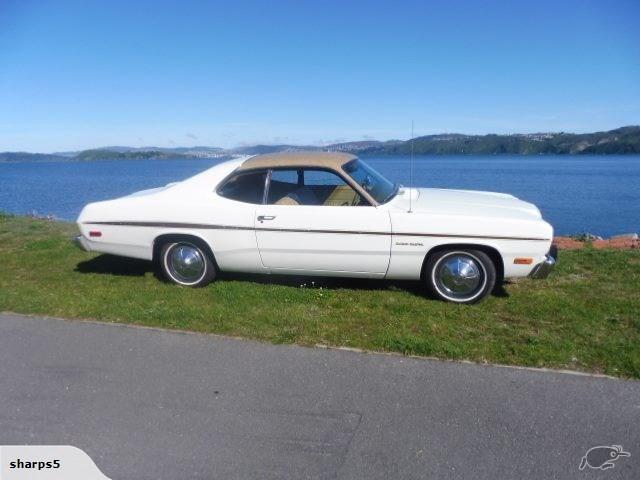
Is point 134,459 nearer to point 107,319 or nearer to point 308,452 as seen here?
point 308,452

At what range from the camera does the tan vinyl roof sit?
5469 mm

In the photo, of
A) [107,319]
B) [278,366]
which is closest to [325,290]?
[278,366]

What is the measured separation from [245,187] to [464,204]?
237 centimetres

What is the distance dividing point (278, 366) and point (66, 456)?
4.83 ft

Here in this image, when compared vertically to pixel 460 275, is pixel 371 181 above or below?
above

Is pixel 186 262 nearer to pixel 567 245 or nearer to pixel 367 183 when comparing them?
pixel 367 183

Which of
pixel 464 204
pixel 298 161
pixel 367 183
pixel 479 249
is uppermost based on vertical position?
pixel 298 161

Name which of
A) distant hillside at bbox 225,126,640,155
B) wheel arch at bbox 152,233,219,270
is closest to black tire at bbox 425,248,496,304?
wheel arch at bbox 152,233,219,270

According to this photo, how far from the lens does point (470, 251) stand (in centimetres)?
500

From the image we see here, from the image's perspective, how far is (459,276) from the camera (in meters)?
5.00

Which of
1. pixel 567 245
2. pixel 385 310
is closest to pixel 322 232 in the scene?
pixel 385 310

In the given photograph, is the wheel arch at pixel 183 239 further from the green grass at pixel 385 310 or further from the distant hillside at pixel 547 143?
the distant hillside at pixel 547 143

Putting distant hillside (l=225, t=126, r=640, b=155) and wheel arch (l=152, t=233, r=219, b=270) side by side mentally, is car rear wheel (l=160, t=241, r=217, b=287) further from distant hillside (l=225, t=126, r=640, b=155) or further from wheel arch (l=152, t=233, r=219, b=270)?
distant hillside (l=225, t=126, r=640, b=155)

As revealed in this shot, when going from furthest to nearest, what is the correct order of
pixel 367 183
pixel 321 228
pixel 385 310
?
1. pixel 367 183
2. pixel 321 228
3. pixel 385 310
